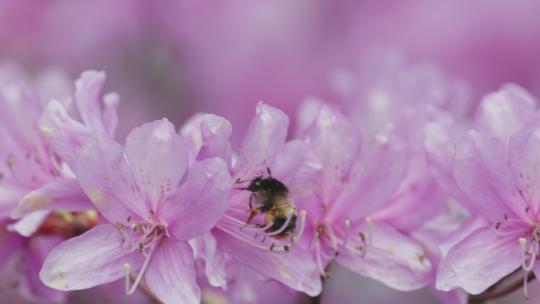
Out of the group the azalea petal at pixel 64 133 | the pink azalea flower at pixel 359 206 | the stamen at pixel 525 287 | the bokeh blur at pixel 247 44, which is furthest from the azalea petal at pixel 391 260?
the bokeh blur at pixel 247 44

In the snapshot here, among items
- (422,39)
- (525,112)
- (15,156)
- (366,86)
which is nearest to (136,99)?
(422,39)

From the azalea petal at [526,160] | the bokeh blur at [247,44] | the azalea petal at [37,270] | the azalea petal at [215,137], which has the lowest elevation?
the bokeh blur at [247,44]

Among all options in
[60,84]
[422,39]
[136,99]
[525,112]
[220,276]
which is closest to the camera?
[220,276]

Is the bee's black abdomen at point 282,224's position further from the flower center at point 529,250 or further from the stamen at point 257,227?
the flower center at point 529,250

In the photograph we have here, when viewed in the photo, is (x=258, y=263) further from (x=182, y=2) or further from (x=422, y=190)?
(x=182, y=2)

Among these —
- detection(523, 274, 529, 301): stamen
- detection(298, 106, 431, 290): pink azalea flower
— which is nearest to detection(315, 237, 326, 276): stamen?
detection(298, 106, 431, 290): pink azalea flower

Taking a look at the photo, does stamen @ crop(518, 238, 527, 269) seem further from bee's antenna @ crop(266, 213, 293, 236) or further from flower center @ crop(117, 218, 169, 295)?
flower center @ crop(117, 218, 169, 295)

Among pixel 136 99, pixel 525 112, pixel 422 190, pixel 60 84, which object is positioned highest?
pixel 525 112

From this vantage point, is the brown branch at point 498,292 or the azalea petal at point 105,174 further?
the brown branch at point 498,292
